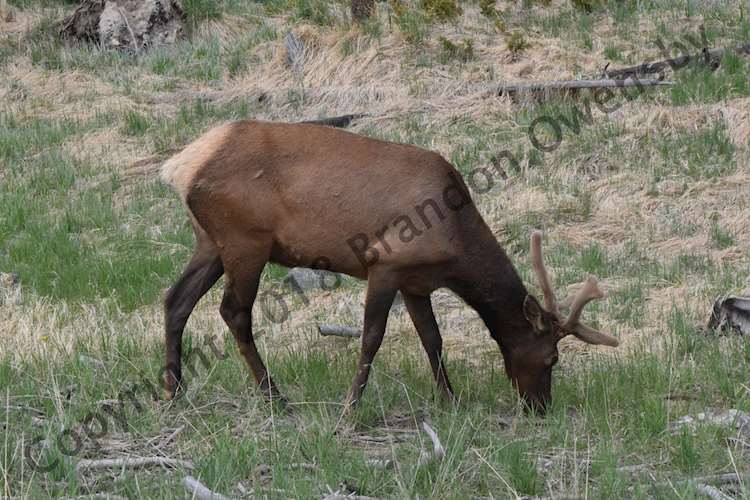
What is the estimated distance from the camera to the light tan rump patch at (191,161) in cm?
680

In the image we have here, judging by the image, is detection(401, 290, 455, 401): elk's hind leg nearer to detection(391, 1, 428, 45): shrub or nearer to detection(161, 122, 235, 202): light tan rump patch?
detection(161, 122, 235, 202): light tan rump patch

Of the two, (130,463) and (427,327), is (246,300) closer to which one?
(427,327)

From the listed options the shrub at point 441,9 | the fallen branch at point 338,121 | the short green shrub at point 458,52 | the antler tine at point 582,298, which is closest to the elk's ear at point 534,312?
the antler tine at point 582,298

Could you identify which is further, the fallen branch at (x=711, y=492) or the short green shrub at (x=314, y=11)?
the short green shrub at (x=314, y=11)

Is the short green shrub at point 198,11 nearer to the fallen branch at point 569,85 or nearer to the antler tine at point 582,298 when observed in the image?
the fallen branch at point 569,85

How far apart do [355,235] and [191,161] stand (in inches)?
41.6

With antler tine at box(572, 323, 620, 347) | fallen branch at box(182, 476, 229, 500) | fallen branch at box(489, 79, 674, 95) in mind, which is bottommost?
fallen branch at box(489, 79, 674, 95)

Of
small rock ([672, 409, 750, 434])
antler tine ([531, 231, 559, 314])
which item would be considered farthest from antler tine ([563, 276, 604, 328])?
small rock ([672, 409, 750, 434])

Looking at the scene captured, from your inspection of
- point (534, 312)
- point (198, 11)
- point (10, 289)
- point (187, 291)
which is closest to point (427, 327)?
point (534, 312)

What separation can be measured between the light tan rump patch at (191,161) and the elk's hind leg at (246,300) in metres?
0.49

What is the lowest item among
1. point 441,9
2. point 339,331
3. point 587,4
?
point 339,331

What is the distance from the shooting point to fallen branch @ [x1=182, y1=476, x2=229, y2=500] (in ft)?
15.9

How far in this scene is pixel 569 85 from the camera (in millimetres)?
13289

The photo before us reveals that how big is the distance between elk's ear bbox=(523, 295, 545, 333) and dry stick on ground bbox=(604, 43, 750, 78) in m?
7.19
